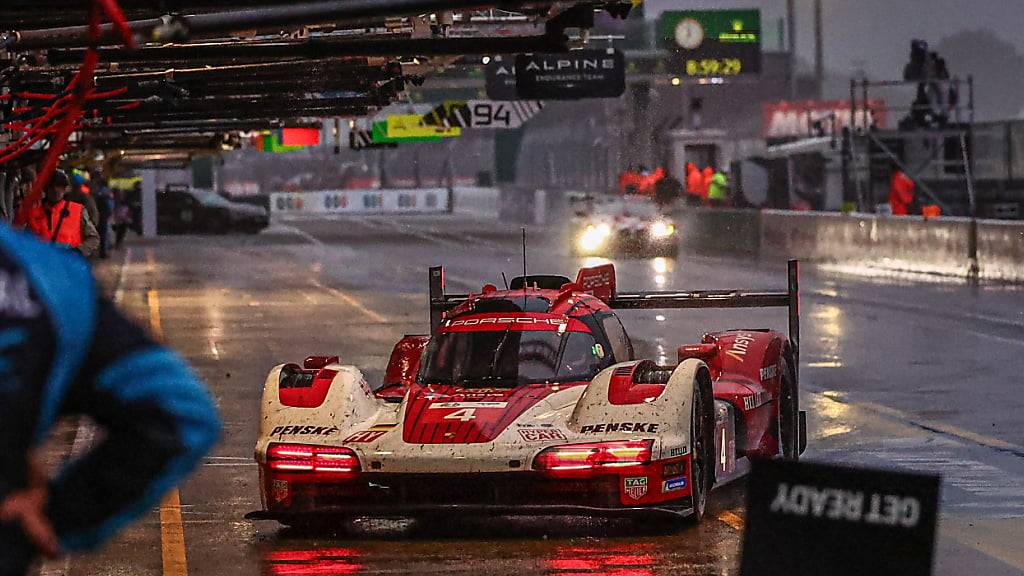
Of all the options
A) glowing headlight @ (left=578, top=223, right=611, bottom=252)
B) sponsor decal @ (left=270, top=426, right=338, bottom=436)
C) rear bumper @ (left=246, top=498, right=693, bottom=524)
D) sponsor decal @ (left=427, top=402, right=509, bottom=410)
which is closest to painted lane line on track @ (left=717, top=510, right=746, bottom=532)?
rear bumper @ (left=246, top=498, right=693, bottom=524)

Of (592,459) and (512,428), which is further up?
(512,428)

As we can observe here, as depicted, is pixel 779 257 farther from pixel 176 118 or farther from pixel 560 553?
pixel 560 553

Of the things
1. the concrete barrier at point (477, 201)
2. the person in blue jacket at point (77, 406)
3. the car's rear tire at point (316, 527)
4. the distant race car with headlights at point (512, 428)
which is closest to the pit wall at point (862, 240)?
the distant race car with headlights at point (512, 428)

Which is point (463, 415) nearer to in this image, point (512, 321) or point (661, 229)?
point (512, 321)

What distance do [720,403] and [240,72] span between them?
508 centimetres

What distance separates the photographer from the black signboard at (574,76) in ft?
134

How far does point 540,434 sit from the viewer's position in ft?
32.1

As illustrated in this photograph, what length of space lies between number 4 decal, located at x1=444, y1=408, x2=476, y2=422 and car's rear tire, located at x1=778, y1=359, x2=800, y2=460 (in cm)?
283

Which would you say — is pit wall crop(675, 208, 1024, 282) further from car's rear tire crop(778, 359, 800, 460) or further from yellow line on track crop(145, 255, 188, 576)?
yellow line on track crop(145, 255, 188, 576)

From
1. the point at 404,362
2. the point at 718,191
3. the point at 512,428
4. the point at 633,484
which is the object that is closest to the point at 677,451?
the point at 633,484

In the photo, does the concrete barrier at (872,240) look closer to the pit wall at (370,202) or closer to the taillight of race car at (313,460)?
the taillight of race car at (313,460)

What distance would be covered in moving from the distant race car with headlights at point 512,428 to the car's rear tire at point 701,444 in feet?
0.03

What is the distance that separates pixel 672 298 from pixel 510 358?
2.13 meters

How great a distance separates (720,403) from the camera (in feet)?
36.1
